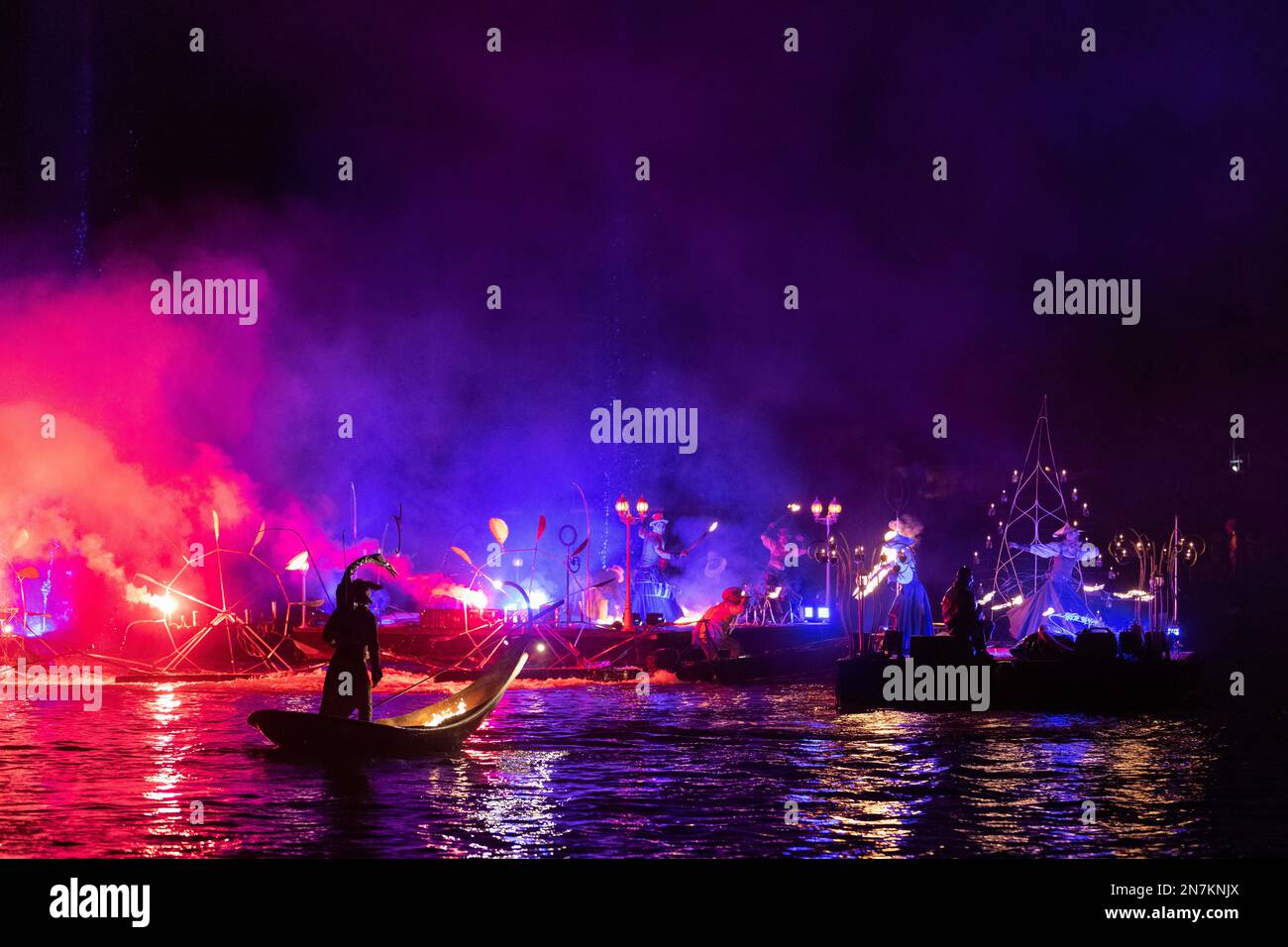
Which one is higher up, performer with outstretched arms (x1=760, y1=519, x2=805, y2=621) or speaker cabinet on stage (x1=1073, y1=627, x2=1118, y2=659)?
performer with outstretched arms (x1=760, y1=519, x2=805, y2=621)

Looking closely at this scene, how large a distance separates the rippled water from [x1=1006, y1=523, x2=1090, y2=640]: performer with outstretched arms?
8.09 meters

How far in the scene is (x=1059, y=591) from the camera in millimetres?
27047

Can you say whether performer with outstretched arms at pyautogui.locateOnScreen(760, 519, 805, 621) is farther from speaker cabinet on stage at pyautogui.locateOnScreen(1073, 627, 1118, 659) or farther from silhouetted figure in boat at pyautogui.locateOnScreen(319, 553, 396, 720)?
silhouetted figure in boat at pyautogui.locateOnScreen(319, 553, 396, 720)

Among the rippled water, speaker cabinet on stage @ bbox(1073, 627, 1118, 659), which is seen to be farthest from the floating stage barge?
speaker cabinet on stage @ bbox(1073, 627, 1118, 659)

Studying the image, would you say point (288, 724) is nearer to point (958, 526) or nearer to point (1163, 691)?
point (1163, 691)

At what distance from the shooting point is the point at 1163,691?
1961 centimetres

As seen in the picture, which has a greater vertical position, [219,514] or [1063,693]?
[219,514]

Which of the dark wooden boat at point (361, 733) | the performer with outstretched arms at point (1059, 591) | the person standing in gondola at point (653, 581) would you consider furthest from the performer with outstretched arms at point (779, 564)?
the dark wooden boat at point (361, 733)

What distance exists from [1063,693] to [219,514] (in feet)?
92.1

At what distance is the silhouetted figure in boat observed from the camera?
46.9 feet

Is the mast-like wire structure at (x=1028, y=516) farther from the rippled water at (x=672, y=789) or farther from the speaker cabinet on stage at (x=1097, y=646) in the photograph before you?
the rippled water at (x=672, y=789)

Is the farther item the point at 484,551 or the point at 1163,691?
the point at 484,551
